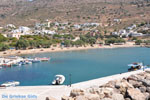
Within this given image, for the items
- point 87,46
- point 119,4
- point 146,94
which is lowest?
point 87,46

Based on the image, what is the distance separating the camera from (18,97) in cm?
1731

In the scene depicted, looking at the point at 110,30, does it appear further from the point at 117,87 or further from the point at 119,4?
the point at 117,87

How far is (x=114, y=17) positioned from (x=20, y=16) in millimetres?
52361

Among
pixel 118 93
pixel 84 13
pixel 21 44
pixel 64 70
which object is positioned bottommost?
pixel 64 70

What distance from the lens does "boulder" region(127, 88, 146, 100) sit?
12.4m

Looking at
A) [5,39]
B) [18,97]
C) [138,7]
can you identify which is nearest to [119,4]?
[138,7]

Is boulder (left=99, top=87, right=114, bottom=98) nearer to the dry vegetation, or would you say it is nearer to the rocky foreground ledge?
the rocky foreground ledge

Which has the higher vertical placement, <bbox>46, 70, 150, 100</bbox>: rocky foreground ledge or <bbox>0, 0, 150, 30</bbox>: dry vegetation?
<bbox>0, 0, 150, 30</bbox>: dry vegetation

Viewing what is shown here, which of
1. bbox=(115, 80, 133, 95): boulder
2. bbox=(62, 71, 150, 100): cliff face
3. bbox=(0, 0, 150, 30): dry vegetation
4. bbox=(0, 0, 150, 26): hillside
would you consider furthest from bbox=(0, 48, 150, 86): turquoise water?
bbox=(0, 0, 150, 26): hillside

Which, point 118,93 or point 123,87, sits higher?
point 123,87

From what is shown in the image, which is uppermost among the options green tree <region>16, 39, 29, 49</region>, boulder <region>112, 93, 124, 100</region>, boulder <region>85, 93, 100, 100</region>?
boulder <region>85, 93, 100, 100</region>

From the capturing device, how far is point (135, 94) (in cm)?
1265

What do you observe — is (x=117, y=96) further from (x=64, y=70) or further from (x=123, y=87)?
(x=64, y=70)

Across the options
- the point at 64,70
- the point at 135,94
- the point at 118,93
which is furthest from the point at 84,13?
the point at 135,94
